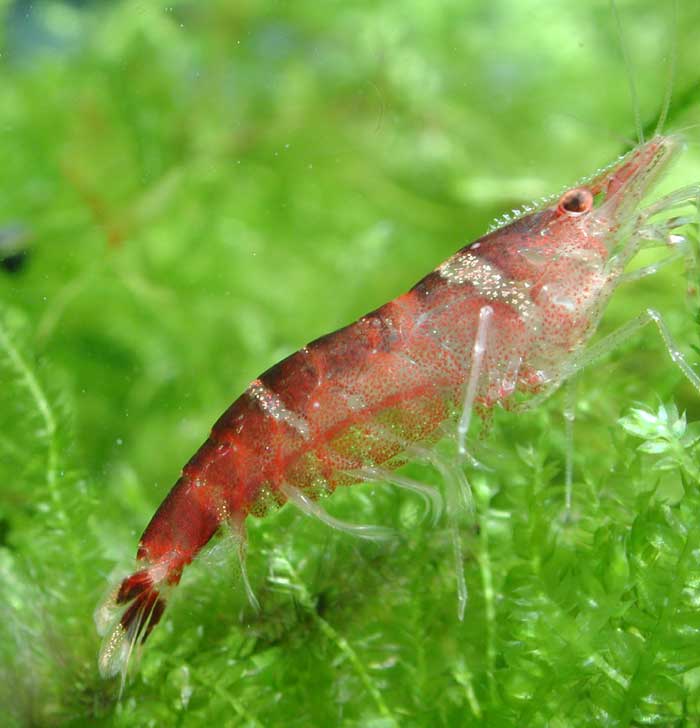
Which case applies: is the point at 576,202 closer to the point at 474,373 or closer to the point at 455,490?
the point at 474,373

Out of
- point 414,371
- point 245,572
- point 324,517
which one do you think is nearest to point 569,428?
point 414,371

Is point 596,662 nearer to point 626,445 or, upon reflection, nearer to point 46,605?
point 626,445

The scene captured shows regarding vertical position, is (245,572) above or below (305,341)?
above

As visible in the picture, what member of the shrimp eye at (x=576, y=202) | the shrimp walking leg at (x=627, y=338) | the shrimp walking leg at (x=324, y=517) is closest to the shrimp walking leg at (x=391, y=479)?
the shrimp walking leg at (x=324, y=517)

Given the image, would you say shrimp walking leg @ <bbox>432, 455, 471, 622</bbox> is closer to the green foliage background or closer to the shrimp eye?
the green foliage background

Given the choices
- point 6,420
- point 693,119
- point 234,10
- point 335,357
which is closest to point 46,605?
point 6,420

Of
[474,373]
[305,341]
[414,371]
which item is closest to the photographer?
[474,373]

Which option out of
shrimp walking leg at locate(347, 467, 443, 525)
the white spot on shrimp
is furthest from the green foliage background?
the white spot on shrimp
